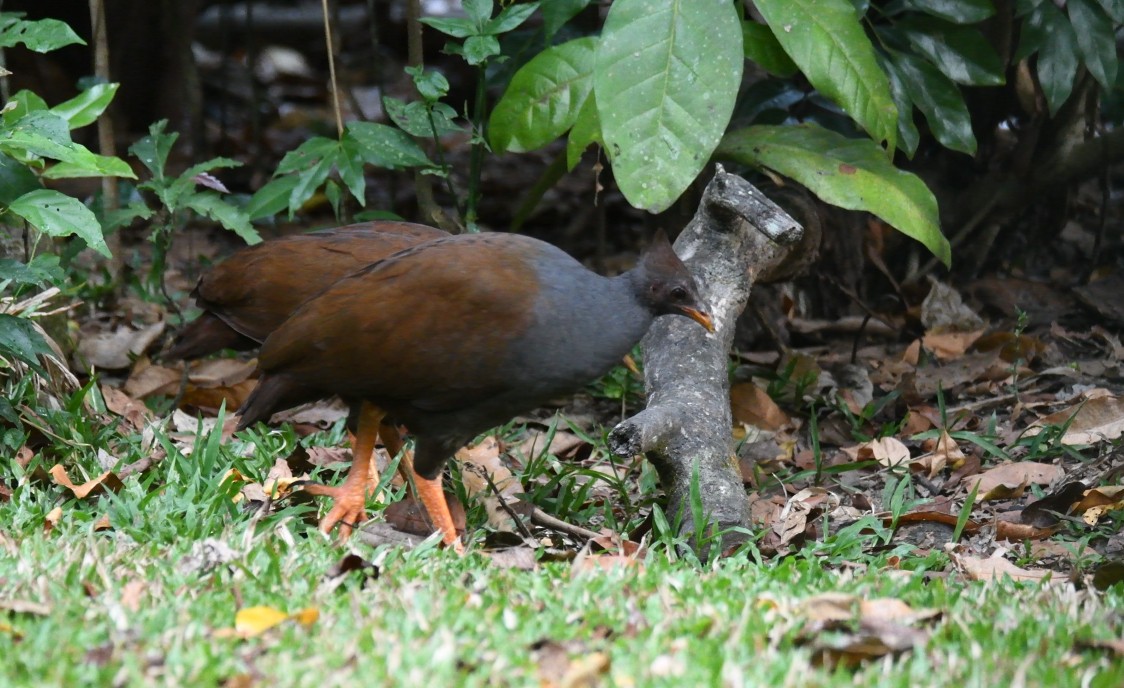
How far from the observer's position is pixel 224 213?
5.35 m

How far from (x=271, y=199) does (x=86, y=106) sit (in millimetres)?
983

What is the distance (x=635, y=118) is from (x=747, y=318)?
2.31 meters

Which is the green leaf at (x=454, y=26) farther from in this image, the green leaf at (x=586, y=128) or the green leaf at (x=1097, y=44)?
the green leaf at (x=1097, y=44)

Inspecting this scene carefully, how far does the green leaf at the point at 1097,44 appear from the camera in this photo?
5520mm

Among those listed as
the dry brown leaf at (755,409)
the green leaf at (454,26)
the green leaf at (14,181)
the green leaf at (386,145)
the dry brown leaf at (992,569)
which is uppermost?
the green leaf at (454,26)

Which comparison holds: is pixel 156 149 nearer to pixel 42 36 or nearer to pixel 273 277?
pixel 42 36

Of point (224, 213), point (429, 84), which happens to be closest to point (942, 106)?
point (429, 84)

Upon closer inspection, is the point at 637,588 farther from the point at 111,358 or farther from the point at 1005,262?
the point at 1005,262

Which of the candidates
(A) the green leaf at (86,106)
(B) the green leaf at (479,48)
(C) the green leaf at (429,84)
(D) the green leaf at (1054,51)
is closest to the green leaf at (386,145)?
(C) the green leaf at (429,84)

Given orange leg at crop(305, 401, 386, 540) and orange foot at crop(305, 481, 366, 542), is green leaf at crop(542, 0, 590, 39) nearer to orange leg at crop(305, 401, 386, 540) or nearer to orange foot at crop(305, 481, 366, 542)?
orange leg at crop(305, 401, 386, 540)

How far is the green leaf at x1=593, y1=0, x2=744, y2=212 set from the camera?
425 cm

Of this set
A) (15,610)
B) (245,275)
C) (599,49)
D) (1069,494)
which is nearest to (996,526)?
(1069,494)

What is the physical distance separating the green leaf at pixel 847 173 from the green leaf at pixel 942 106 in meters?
0.59

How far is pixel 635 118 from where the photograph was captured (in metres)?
4.33
